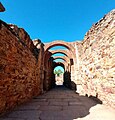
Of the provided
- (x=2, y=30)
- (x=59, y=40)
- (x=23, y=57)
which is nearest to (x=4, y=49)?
(x=2, y=30)

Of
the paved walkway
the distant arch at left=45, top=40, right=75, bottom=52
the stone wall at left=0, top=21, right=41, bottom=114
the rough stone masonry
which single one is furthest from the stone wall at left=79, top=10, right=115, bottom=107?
the distant arch at left=45, top=40, right=75, bottom=52

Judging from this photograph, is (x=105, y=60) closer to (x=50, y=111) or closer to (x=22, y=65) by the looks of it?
(x=50, y=111)

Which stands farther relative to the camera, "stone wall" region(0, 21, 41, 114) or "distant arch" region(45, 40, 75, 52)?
"distant arch" region(45, 40, 75, 52)

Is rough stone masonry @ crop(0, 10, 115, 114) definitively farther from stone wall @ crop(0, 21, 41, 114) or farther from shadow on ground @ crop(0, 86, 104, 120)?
shadow on ground @ crop(0, 86, 104, 120)

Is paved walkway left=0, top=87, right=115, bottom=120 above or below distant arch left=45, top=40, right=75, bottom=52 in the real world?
below

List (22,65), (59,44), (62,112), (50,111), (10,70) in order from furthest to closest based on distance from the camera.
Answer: (59,44)
(22,65)
(10,70)
(50,111)
(62,112)

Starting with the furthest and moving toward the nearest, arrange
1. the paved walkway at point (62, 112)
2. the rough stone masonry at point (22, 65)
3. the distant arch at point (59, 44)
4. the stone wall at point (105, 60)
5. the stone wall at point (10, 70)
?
the distant arch at point (59, 44), the stone wall at point (105, 60), the rough stone masonry at point (22, 65), the stone wall at point (10, 70), the paved walkway at point (62, 112)

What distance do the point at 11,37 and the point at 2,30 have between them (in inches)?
21.9

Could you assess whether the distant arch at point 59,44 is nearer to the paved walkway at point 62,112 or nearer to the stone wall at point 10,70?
the stone wall at point 10,70

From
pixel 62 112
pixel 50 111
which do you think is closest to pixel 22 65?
pixel 50 111

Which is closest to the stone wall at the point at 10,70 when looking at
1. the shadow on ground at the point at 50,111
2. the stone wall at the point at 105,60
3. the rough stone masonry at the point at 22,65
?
the rough stone masonry at the point at 22,65

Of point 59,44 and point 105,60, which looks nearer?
point 105,60

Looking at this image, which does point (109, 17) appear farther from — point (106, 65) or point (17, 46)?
point (17, 46)

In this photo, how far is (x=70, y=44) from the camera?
1151 cm
